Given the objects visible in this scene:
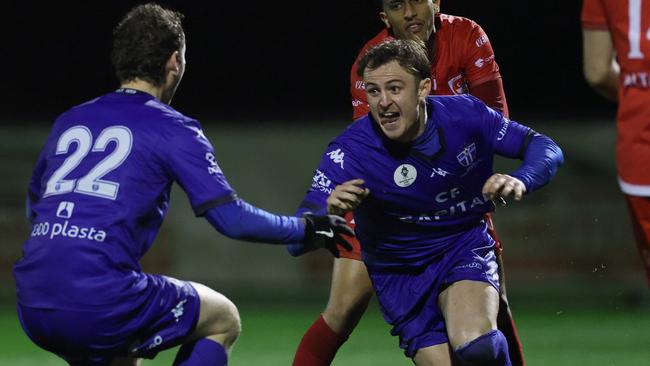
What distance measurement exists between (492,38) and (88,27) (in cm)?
490

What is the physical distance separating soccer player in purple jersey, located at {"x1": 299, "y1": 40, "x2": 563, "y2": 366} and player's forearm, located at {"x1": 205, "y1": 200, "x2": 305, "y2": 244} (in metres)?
0.55

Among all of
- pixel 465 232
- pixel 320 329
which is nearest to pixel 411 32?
pixel 465 232

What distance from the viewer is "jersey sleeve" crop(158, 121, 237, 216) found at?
412cm

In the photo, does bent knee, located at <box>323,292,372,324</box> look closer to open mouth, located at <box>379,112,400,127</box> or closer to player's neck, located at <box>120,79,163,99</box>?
open mouth, located at <box>379,112,400,127</box>

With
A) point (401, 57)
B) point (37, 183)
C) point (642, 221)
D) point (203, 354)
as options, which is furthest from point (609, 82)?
point (37, 183)

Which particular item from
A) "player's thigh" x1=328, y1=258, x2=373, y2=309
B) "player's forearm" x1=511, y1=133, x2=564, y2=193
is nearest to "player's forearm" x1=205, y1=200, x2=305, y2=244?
"player's forearm" x1=511, y1=133, x2=564, y2=193

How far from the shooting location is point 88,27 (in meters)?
14.7

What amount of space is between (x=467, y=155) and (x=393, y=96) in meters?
0.43

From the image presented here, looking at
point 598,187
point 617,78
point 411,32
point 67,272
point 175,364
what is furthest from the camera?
point 598,187

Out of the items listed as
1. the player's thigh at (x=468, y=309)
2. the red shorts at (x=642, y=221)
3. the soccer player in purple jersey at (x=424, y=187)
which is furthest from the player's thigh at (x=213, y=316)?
the red shorts at (x=642, y=221)

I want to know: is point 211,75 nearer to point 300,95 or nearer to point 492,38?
point 300,95

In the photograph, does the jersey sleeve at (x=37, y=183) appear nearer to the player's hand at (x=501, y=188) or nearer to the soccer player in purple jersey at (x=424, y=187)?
the soccer player in purple jersey at (x=424, y=187)

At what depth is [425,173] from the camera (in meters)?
4.96

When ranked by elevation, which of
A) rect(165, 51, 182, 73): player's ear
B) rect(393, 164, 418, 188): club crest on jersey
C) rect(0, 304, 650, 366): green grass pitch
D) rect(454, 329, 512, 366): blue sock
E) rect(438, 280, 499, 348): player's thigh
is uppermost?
rect(165, 51, 182, 73): player's ear
